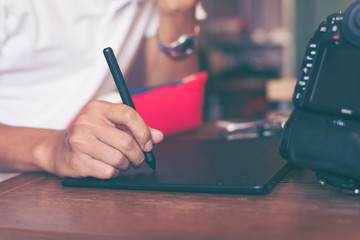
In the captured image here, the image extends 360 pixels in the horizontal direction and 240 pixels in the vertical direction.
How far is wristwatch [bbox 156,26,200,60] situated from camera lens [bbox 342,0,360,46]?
633 mm

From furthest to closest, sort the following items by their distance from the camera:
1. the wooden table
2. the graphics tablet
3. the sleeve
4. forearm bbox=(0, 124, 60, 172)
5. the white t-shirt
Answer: the sleeve < the white t-shirt < forearm bbox=(0, 124, 60, 172) < the graphics tablet < the wooden table

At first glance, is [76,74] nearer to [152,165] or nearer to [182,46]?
[182,46]

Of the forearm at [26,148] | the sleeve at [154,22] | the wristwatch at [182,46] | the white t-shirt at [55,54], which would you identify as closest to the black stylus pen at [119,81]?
the forearm at [26,148]

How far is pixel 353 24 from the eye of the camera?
15.7 inches

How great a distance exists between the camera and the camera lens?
0.40 metres

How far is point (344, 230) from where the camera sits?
319mm

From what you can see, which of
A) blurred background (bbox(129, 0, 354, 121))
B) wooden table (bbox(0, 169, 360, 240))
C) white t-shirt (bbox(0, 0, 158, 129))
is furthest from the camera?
blurred background (bbox(129, 0, 354, 121))

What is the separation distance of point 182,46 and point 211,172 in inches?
24.0

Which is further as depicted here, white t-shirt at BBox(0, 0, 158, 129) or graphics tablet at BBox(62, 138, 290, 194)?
white t-shirt at BBox(0, 0, 158, 129)

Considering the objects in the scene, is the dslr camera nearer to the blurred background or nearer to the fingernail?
the fingernail

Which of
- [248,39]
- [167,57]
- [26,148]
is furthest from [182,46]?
[248,39]

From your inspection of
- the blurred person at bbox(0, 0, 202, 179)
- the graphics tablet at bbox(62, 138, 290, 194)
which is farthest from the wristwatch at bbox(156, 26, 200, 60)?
the graphics tablet at bbox(62, 138, 290, 194)

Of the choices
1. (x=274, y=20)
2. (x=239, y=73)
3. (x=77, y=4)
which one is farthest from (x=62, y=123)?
(x=274, y=20)

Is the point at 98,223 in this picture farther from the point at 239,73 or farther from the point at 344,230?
the point at 239,73
